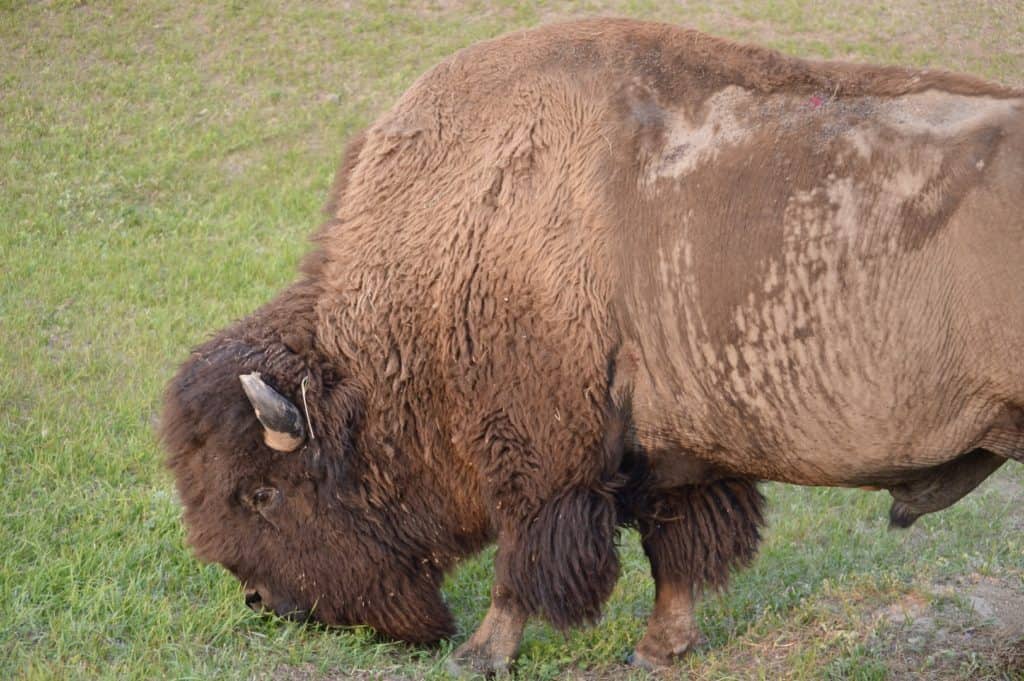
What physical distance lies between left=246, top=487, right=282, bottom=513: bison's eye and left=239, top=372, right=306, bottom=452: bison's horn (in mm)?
219

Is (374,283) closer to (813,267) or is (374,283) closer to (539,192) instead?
(539,192)

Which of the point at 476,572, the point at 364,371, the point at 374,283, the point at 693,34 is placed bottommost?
the point at 476,572

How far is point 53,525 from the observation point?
563 centimetres

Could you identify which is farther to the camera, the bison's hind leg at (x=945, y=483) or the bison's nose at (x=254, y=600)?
the bison's nose at (x=254, y=600)

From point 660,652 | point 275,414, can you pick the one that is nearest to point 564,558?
point 660,652

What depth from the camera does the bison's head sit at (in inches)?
188

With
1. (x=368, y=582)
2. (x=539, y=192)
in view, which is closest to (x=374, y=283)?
(x=539, y=192)

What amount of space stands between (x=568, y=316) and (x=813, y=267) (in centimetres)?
87

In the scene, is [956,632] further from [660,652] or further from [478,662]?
[478,662]

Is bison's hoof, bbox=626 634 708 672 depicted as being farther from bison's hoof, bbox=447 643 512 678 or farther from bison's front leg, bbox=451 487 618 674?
bison's hoof, bbox=447 643 512 678

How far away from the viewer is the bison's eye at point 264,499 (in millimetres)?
4875

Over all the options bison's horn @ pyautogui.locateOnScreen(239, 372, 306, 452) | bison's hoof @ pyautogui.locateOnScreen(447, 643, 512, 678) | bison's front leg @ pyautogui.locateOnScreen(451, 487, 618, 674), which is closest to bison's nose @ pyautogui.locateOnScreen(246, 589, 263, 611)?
bison's horn @ pyautogui.locateOnScreen(239, 372, 306, 452)

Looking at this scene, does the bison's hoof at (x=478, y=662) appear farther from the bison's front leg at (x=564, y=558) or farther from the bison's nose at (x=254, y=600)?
the bison's nose at (x=254, y=600)

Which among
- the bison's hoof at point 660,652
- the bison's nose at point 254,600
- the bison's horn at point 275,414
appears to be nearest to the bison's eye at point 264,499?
the bison's horn at point 275,414
